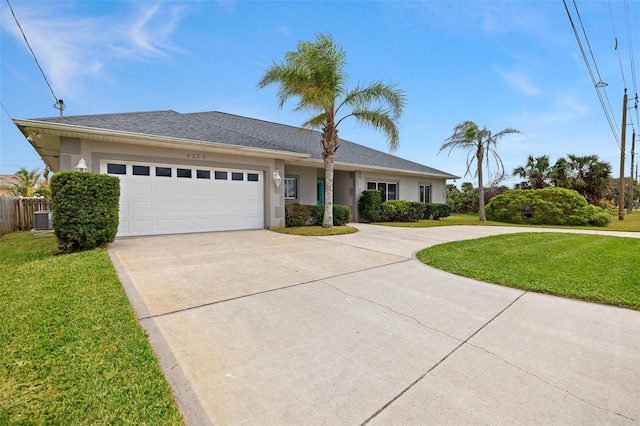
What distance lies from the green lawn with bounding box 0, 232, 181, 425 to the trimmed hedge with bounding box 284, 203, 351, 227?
859cm

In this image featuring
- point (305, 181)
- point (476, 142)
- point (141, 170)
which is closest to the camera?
point (141, 170)

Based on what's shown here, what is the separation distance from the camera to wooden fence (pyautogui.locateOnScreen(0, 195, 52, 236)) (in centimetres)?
1139

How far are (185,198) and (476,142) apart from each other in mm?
16880

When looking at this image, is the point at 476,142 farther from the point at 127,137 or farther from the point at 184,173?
the point at 127,137

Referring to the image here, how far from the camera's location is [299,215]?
1277cm

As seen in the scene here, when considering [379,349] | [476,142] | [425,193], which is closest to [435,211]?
[425,193]

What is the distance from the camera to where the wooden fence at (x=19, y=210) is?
1139cm

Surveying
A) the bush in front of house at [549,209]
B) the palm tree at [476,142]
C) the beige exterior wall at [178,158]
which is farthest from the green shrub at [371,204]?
the bush in front of house at [549,209]

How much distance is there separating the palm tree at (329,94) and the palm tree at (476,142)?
8.34 metres

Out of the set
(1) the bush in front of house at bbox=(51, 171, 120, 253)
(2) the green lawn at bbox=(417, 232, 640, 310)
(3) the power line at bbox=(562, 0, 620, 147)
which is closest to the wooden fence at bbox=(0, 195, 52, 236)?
(1) the bush in front of house at bbox=(51, 171, 120, 253)

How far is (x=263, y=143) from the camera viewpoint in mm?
11648

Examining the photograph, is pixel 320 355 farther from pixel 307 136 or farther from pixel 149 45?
pixel 307 136

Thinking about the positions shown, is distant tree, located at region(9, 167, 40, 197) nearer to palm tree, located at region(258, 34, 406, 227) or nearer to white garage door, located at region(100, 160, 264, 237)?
Answer: white garage door, located at region(100, 160, 264, 237)

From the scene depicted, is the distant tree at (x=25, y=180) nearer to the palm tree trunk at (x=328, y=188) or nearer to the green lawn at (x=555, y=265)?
the palm tree trunk at (x=328, y=188)
